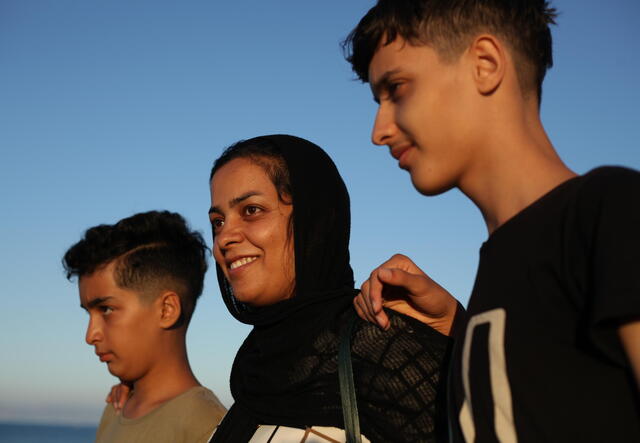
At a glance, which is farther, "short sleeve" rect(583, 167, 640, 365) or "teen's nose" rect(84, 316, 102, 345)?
"teen's nose" rect(84, 316, 102, 345)

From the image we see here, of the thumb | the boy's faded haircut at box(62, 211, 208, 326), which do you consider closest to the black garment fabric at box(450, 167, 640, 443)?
the thumb

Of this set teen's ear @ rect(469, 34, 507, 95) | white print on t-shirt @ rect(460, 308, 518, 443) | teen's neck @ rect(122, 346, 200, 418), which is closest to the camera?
white print on t-shirt @ rect(460, 308, 518, 443)

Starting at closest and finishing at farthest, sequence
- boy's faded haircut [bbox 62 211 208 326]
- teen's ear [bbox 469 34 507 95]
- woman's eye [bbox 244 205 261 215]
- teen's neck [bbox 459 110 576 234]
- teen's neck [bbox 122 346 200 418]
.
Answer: teen's neck [bbox 459 110 576 234]
teen's ear [bbox 469 34 507 95]
woman's eye [bbox 244 205 261 215]
teen's neck [bbox 122 346 200 418]
boy's faded haircut [bbox 62 211 208 326]

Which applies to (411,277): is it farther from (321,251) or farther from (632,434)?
(632,434)

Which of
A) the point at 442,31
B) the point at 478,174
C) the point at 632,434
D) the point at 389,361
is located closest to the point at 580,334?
the point at 632,434

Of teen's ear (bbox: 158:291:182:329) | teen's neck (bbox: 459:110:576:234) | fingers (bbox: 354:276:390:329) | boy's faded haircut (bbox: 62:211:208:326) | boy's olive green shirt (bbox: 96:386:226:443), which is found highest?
boy's faded haircut (bbox: 62:211:208:326)

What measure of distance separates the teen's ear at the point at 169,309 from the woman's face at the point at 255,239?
Answer: 1422 millimetres

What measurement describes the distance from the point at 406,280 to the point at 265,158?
1140 millimetres

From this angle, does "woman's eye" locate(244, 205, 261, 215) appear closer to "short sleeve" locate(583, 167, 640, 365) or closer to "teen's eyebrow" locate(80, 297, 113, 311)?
"teen's eyebrow" locate(80, 297, 113, 311)

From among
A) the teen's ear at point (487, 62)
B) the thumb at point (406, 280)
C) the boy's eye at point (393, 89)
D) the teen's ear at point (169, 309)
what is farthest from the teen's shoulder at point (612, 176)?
the teen's ear at point (169, 309)

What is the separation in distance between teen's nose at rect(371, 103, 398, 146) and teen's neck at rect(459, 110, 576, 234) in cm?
25

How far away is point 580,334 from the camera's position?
4.71 feet

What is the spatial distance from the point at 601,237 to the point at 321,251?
182cm

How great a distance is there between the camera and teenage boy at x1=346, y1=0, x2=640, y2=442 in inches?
53.3
